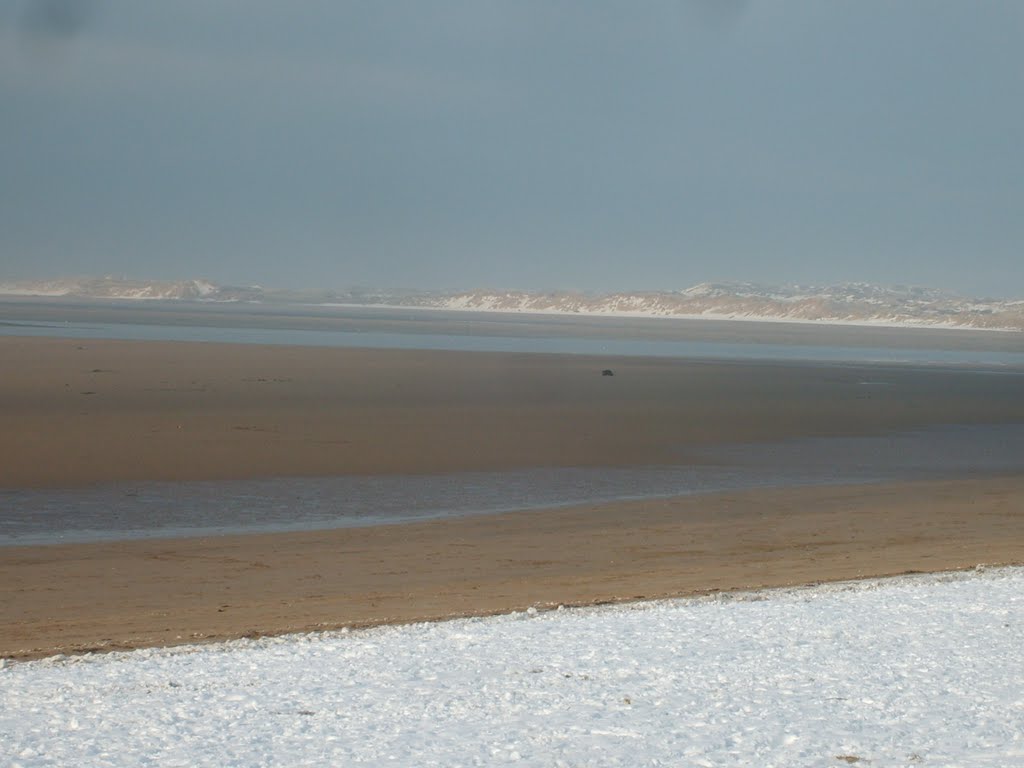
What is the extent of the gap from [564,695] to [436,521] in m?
7.82

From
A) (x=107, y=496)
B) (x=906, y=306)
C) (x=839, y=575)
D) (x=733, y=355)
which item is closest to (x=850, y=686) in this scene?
(x=839, y=575)

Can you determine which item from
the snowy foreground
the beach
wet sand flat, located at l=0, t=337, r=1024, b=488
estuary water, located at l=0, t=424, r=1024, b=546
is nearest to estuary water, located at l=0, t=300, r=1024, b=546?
estuary water, located at l=0, t=424, r=1024, b=546

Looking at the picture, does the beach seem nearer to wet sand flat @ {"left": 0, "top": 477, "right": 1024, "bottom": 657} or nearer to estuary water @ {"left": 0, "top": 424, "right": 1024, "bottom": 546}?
wet sand flat @ {"left": 0, "top": 477, "right": 1024, "bottom": 657}

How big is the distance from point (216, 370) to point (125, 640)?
28.9m

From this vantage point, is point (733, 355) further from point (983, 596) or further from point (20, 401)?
point (983, 596)

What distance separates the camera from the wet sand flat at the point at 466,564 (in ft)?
34.4

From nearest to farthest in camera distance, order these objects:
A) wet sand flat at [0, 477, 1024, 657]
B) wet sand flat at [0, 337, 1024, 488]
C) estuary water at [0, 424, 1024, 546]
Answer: wet sand flat at [0, 477, 1024, 657]
estuary water at [0, 424, 1024, 546]
wet sand flat at [0, 337, 1024, 488]

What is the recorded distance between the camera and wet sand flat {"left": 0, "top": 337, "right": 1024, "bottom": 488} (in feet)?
68.5

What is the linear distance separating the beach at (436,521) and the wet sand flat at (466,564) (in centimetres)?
4

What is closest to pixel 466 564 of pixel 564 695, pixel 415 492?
pixel 564 695

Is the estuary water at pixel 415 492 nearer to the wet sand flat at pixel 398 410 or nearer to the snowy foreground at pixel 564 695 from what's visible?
the wet sand flat at pixel 398 410

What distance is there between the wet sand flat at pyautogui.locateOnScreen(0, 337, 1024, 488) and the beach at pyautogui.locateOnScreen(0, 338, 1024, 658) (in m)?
0.11

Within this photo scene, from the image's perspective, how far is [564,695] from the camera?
823 centimetres

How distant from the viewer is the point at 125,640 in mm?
9508
